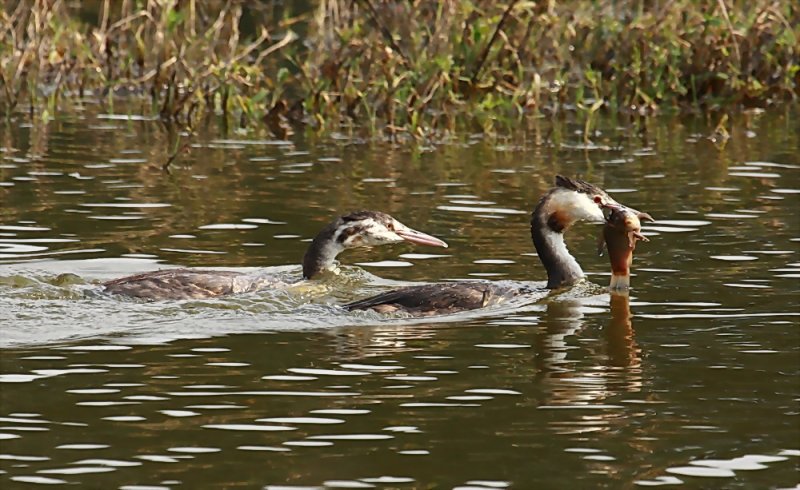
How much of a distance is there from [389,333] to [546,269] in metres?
2.31

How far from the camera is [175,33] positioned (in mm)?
21656

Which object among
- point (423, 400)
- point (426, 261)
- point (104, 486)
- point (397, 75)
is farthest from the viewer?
point (397, 75)

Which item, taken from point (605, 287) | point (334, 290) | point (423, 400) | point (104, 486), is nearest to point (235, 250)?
point (334, 290)

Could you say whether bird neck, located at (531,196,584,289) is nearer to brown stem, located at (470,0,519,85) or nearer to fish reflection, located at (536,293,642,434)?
fish reflection, located at (536,293,642,434)

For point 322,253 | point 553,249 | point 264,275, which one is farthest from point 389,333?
point 553,249

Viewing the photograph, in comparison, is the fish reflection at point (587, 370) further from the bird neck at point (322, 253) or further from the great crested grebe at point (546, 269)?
the bird neck at point (322, 253)

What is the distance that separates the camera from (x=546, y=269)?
42.8ft

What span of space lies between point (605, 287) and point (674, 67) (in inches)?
373

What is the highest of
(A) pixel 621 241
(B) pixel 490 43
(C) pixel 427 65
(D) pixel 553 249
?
(B) pixel 490 43

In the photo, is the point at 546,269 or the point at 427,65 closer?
the point at 546,269

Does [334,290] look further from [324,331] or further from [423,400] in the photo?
[423,400]

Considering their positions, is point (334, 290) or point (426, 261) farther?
point (426, 261)

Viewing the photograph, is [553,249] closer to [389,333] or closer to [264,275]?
[264,275]

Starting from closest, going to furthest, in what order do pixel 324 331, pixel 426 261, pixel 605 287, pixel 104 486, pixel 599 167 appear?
pixel 104 486 → pixel 324 331 → pixel 605 287 → pixel 426 261 → pixel 599 167
